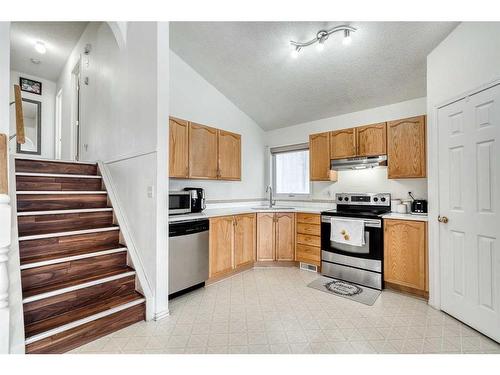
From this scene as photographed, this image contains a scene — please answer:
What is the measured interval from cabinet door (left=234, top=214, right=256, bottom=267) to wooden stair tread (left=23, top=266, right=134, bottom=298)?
1.36m

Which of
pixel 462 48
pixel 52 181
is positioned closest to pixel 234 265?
pixel 52 181

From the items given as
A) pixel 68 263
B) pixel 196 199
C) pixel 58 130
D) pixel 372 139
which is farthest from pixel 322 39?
pixel 58 130

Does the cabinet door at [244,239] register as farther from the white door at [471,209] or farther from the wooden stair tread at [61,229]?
the white door at [471,209]

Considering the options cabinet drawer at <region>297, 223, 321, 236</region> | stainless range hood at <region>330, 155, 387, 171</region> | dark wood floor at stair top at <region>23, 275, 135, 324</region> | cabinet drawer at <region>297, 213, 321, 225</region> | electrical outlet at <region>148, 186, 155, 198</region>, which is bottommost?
dark wood floor at stair top at <region>23, 275, 135, 324</region>

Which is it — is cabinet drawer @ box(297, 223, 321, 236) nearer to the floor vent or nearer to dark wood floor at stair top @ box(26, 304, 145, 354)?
the floor vent

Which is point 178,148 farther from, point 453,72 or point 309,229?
point 453,72

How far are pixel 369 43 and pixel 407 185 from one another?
5.99ft

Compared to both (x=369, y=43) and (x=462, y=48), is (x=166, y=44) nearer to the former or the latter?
(x=369, y=43)

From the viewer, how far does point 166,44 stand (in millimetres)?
2256

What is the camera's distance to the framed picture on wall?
16.3 feet

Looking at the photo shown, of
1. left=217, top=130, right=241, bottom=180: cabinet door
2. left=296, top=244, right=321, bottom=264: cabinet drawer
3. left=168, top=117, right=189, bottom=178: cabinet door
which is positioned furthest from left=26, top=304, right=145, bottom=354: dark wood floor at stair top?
left=296, top=244, right=321, bottom=264: cabinet drawer

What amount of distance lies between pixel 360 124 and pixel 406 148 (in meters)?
0.84

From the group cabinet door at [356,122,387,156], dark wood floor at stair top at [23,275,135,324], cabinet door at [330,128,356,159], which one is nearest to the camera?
dark wood floor at stair top at [23,275,135,324]

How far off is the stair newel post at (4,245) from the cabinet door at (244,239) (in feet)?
7.28
